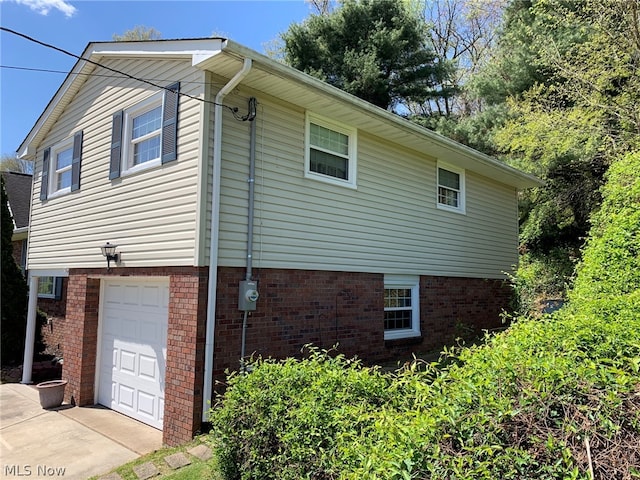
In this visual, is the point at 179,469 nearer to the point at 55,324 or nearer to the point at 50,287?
the point at 55,324

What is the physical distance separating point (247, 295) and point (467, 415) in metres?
4.00

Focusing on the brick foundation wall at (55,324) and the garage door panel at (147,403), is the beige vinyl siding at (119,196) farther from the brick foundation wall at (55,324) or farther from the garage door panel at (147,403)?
the brick foundation wall at (55,324)

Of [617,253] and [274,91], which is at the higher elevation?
[274,91]

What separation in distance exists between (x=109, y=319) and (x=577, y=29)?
51.9 ft

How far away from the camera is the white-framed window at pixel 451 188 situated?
398 inches

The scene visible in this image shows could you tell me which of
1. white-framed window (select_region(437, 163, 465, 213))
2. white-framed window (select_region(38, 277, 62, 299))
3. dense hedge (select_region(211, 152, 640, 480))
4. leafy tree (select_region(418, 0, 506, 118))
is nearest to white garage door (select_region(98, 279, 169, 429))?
dense hedge (select_region(211, 152, 640, 480))

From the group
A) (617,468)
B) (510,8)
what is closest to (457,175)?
(617,468)

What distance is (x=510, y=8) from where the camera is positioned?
17031 millimetres

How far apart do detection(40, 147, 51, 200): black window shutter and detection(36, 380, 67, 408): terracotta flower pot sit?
435cm

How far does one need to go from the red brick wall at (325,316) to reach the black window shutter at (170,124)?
6.46 feet

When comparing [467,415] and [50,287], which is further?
[50,287]

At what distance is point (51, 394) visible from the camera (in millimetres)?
7477

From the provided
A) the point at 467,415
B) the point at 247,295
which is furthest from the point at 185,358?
the point at 467,415

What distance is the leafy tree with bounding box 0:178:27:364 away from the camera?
35.8ft
